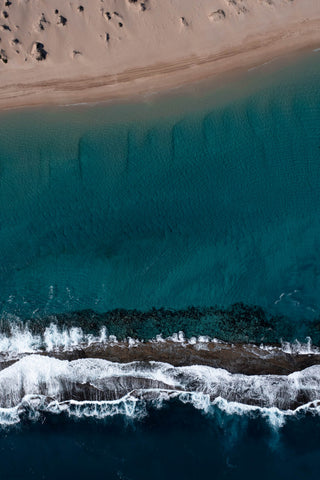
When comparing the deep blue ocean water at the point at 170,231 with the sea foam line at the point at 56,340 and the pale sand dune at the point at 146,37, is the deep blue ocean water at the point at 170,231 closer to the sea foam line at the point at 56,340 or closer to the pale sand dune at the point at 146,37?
the sea foam line at the point at 56,340

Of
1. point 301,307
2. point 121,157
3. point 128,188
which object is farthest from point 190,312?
point 121,157

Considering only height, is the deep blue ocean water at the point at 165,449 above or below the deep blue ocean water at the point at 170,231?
below

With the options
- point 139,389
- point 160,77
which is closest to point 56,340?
point 139,389

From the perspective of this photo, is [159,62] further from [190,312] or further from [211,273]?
[190,312]

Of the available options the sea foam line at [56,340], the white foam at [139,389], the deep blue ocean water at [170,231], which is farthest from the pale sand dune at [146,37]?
the white foam at [139,389]

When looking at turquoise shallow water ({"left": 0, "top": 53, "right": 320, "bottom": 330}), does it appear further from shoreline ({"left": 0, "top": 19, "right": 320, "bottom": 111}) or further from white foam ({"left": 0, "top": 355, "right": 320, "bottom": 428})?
white foam ({"left": 0, "top": 355, "right": 320, "bottom": 428})

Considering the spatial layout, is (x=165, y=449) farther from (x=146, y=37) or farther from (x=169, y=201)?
(x=146, y=37)
